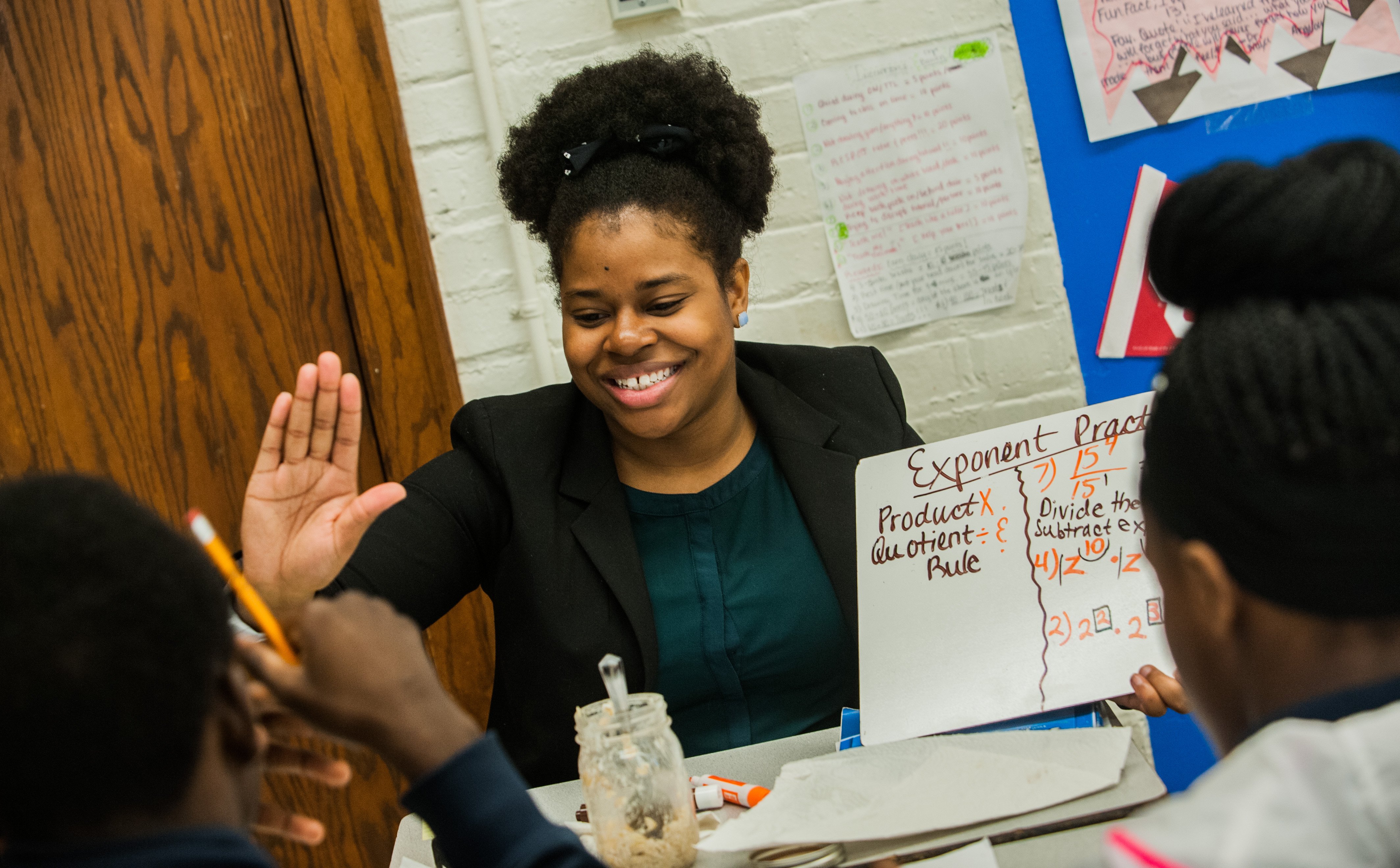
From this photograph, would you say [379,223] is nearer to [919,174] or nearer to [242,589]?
[919,174]

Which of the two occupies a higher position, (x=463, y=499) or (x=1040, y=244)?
(x=1040, y=244)

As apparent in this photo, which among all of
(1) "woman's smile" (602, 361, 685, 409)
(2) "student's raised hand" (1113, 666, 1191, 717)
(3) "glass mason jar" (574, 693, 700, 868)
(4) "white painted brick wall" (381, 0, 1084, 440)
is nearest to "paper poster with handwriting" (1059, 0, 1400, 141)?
(4) "white painted brick wall" (381, 0, 1084, 440)

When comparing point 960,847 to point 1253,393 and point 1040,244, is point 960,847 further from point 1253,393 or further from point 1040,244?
point 1040,244

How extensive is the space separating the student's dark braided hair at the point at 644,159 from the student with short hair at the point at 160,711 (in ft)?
2.74

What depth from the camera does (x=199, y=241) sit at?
5.90ft

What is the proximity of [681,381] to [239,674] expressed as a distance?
81 cm

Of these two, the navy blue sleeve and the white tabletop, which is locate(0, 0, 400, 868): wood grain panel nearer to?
the white tabletop

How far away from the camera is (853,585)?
1373mm

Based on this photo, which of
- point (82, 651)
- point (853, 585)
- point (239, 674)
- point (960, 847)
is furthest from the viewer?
point (853, 585)

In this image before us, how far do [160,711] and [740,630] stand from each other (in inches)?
33.4

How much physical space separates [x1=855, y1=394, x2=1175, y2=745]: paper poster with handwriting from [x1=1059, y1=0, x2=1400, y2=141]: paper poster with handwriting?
2.94ft

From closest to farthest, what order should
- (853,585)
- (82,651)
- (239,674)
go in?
(82,651) < (239,674) < (853,585)

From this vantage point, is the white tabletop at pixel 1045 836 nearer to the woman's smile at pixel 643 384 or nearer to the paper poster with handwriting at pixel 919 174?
the woman's smile at pixel 643 384

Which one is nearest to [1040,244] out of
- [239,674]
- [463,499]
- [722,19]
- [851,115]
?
[851,115]
